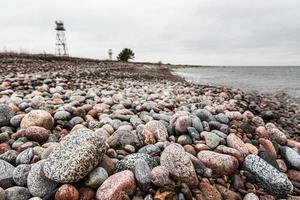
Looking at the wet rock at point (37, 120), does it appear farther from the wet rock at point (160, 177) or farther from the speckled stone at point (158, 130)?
the wet rock at point (160, 177)

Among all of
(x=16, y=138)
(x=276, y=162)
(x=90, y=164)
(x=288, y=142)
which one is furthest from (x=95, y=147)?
(x=288, y=142)

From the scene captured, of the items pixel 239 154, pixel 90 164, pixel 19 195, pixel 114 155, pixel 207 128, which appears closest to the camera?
pixel 19 195

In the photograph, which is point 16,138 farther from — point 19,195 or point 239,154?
point 239,154

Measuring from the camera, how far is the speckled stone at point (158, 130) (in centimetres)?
293

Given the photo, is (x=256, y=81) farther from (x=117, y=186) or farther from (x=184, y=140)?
(x=117, y=186)

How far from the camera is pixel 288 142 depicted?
3.43 metres

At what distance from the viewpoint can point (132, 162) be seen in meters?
2.28

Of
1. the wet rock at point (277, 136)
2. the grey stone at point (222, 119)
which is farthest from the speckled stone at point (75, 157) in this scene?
the wet rock at point (277, 136)

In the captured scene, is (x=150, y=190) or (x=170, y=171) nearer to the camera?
(x=150, y=190)

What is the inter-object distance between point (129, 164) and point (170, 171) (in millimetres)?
354

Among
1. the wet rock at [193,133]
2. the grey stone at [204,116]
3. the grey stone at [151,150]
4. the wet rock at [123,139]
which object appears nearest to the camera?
the grey stone at [151,150]

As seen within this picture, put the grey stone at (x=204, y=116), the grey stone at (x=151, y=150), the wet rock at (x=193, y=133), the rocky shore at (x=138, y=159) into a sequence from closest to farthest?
the rocky shore at (x=138, y=159)
the grey stone at (x=151, y=150)
the wet rock at (x=193, y=133)
the grey stone at (x=204, y=116)

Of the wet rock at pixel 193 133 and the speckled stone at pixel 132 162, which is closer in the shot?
the speckled stone at pixel 132 162

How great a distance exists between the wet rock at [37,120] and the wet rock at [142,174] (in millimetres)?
1309
